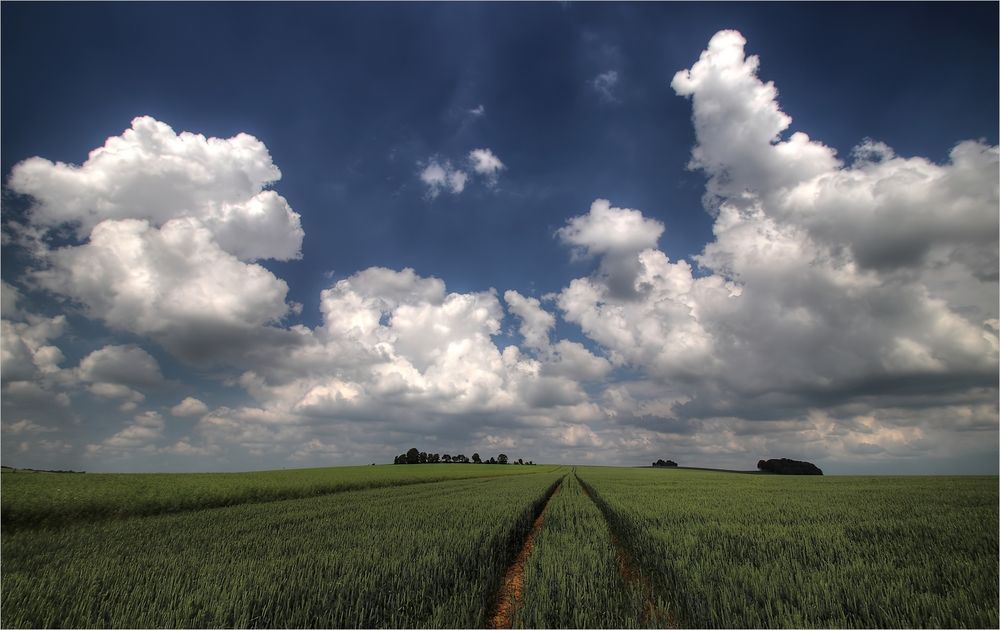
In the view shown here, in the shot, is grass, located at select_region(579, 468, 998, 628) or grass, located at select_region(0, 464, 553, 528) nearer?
grass, located at select_region(579, 468, 998, 628)

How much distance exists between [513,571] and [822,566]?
665 centimetres

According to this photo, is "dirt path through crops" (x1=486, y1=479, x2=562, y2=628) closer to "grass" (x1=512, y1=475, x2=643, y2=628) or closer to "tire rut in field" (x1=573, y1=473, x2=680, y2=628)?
"grass" (x1=512, y1=475, x2=643, y2=628)

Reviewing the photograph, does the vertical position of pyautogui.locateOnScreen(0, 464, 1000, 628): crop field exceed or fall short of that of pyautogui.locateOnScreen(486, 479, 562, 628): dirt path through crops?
it exceeds it

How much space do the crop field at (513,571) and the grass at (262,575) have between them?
41 mm

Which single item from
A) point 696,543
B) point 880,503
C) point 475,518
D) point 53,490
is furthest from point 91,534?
point 880,503

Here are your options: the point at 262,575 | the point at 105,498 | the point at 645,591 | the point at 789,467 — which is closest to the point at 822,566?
the point at 645,591

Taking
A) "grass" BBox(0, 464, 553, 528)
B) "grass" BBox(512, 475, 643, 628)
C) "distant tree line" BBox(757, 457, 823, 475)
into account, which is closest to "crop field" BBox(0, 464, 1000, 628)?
"grass" BBox(512, 475, 643, 628)

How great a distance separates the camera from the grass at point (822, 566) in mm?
6371

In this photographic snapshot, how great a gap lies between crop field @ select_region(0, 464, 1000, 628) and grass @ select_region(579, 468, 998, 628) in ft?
0.14

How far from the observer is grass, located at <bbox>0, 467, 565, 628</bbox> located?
22.0 ft

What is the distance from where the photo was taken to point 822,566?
8.66 metres

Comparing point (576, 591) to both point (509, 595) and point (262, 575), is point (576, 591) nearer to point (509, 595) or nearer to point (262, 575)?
point (509, 595)

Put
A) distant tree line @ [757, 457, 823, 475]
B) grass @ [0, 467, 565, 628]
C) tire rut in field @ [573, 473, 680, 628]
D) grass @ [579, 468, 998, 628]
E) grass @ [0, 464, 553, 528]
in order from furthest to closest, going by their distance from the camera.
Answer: distant tree line @ [757, 457, 823, 475] < grass @ [0, 464, 553, 528] < tire rut in field @ [573, 473, 680, 628] < grass @ [0, 467, 565, 628] < grass @ [579, 468, 998, 628]

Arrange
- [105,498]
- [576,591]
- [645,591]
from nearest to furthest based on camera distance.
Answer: [576,591]
[645,591]
[105,498]
